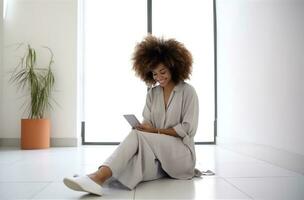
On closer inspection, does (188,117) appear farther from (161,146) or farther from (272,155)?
(272,155)

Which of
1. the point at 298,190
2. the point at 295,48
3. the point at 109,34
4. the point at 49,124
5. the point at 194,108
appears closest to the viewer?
the point at 298,190

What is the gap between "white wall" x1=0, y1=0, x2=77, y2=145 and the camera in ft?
15.4

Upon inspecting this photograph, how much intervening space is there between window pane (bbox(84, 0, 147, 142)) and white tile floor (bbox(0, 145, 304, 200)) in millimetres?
1844

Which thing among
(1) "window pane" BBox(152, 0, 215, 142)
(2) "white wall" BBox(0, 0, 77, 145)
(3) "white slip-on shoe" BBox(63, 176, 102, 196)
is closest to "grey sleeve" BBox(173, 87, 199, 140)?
Answer: (3) "white slip-on shoe" BBox(63, 176, 102, 196)

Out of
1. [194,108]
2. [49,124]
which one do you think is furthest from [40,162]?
[194,108]

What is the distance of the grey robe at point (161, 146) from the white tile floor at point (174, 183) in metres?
0.09

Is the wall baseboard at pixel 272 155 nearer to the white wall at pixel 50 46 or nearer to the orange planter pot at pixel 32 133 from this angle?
the white wall at pixel 50 46

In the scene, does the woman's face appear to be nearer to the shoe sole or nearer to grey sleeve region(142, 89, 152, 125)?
grey sleeve region(142, 89, 152, 125)

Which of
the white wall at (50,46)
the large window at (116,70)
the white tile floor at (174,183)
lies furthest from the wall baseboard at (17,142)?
the white tile floor at (174,183)

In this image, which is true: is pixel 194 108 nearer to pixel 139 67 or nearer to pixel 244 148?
pixel 139 67

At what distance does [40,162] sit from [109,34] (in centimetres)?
267

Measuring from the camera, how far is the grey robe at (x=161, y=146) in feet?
6.64

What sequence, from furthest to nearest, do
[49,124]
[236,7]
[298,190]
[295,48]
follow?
1. [49,124]
2. [236,7]
3. [295,48]
4. [298,190]

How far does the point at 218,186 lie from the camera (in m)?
2.08
